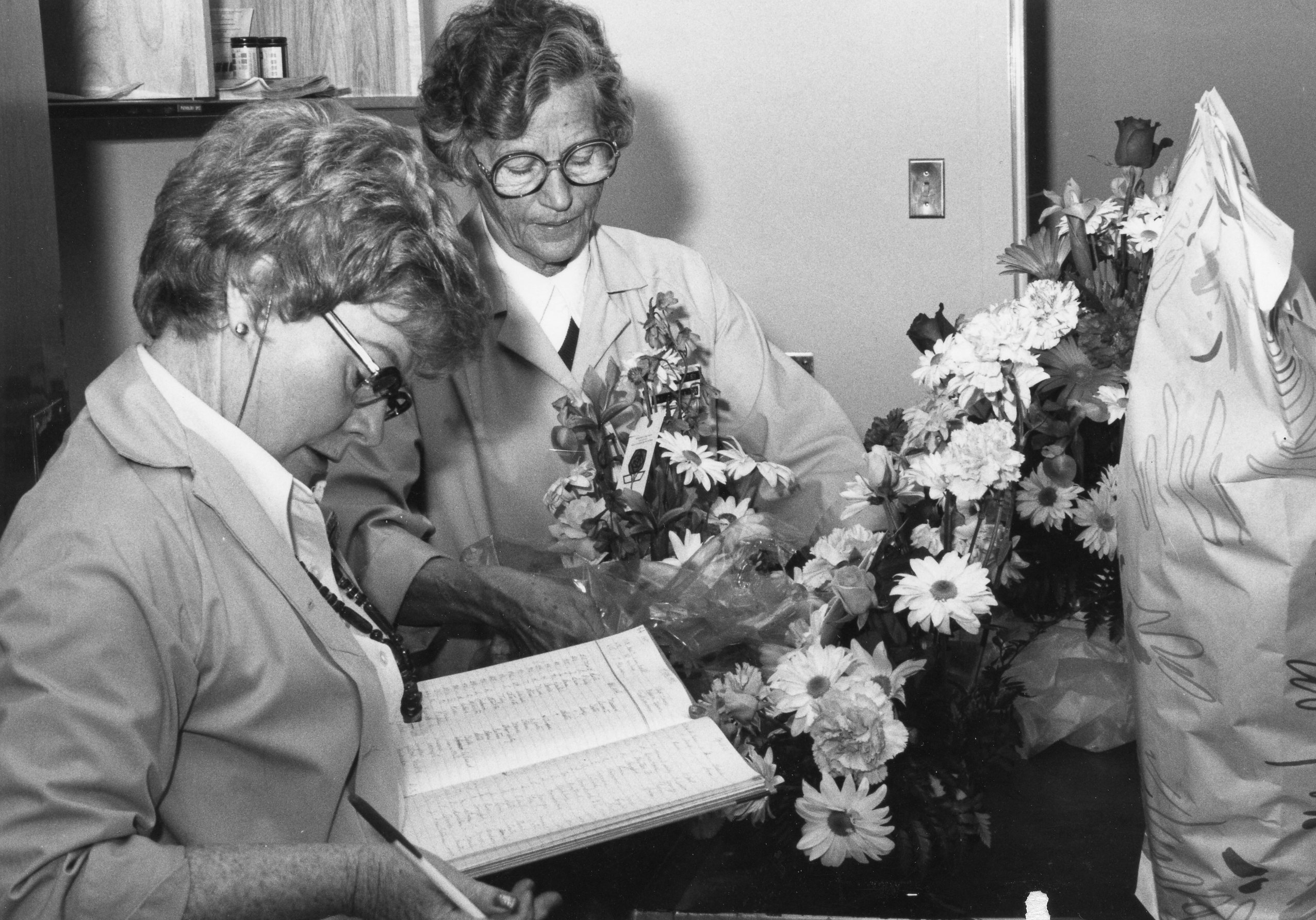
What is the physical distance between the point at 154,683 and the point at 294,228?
15.5 inches

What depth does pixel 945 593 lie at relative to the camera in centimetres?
124

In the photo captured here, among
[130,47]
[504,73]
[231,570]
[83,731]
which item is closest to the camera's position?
[83,731]

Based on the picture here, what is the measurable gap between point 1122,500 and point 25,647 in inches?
31.9

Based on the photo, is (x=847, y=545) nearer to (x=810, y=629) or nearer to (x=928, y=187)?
(x=810, y=629)

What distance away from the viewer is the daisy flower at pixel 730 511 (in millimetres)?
1511

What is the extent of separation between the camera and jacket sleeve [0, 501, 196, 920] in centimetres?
93

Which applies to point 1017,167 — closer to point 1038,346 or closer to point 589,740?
point 1038,346

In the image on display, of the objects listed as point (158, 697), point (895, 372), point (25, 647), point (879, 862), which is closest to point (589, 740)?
point (879, 862)

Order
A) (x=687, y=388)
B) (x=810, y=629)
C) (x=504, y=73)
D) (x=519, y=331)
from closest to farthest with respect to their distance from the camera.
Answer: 1. (x=810, y=629)
2. (x=687, y=388)
3. (x=504, y=73)
4. (x=519, y=331)

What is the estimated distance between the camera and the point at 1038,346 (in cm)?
135

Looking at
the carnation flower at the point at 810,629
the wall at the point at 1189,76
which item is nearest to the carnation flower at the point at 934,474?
the carnation flower at the point at 810,629

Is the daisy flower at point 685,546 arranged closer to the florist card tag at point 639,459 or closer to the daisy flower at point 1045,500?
the florist card tag at point 639,459

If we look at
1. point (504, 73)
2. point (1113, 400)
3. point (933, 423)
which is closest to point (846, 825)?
point (933, 423)

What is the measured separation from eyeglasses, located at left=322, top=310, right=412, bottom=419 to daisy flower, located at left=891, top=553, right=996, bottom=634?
1.61 ft
